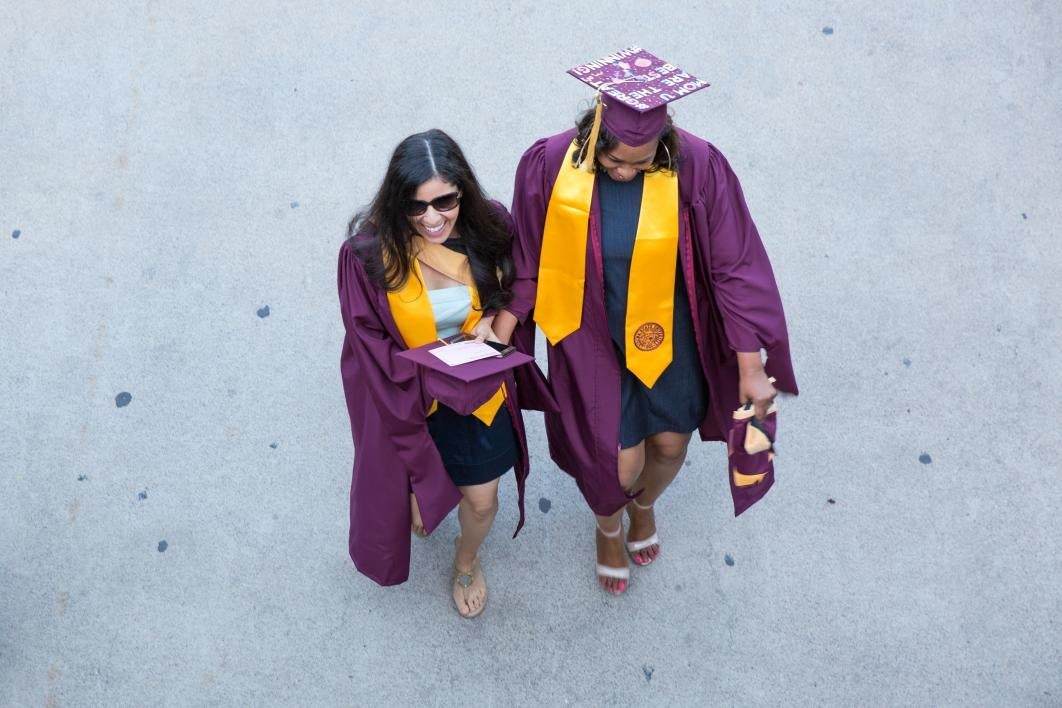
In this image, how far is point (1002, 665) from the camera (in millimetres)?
3064

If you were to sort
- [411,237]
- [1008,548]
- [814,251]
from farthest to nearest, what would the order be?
[814,251]
[1008,548]
[411,237]

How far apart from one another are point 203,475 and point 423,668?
1.02 m

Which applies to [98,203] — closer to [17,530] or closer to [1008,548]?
[17,530]

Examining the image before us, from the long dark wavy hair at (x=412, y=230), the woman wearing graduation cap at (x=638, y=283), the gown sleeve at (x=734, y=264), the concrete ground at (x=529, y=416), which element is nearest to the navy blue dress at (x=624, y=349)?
the woman wearing graduation cap at (x=638, y=283)

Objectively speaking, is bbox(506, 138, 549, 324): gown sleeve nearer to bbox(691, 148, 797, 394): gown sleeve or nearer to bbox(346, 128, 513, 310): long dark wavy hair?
bbox(346, 128, 513, 310): long dark wavy hair

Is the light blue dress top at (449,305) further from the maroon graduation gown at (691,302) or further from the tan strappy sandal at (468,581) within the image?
the tan strappy sandal at (468,581)

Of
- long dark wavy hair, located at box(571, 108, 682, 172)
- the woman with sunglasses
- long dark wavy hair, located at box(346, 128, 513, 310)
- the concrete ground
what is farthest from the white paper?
the concrete ground

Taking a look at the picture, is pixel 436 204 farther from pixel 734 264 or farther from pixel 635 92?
pixel 734 264

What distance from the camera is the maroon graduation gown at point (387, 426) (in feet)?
8.30

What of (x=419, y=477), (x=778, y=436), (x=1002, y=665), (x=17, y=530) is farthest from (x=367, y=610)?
(x=1002, y=665)

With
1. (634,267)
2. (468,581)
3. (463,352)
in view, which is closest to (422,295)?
(463,352)

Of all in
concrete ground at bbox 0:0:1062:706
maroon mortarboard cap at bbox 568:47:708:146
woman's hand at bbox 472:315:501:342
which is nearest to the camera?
maroon mortarboard cap at bbox 568:47:708:146

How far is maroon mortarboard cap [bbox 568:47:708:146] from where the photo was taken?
7.45ft

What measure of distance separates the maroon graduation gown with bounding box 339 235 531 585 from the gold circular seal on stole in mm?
373
